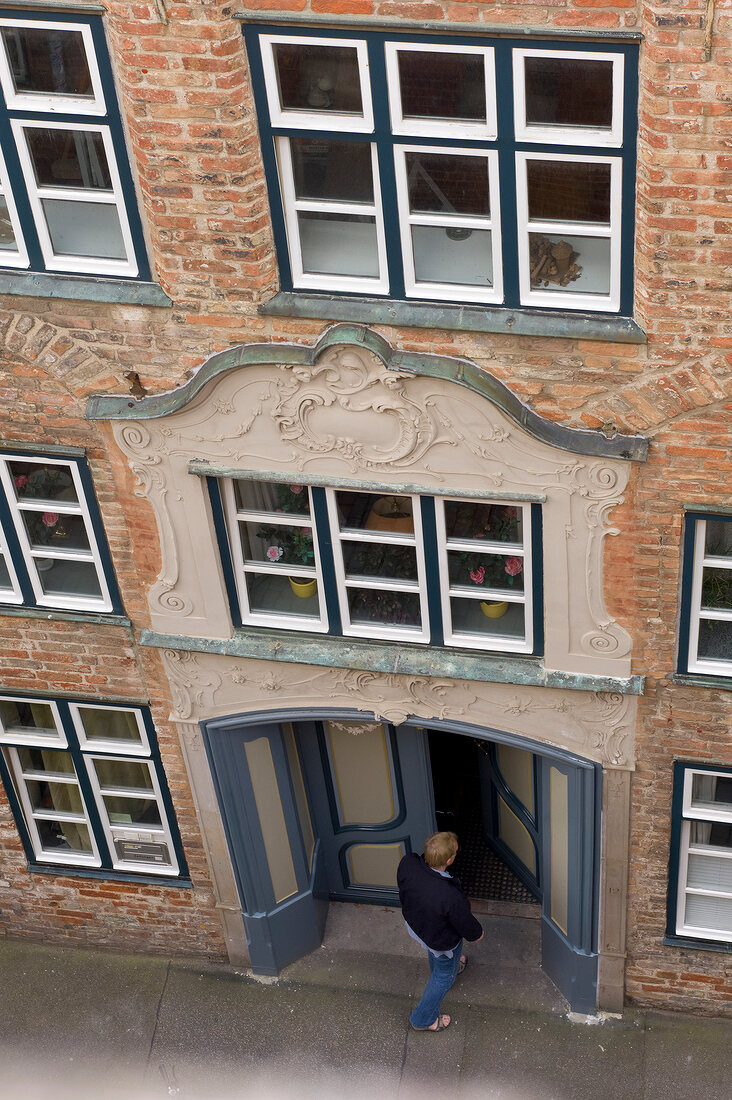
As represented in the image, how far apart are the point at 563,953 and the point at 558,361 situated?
17.2 feet

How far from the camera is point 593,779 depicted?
9.77 metres

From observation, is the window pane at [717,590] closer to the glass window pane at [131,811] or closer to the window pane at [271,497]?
the window pane at [271,497]

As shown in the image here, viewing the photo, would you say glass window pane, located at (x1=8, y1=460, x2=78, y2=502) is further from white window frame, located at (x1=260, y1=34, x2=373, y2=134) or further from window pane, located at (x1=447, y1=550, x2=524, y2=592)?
white window frame, located at (x1=260, y1=34, x2=373, y2=134)

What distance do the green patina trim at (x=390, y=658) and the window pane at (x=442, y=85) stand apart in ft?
12.1

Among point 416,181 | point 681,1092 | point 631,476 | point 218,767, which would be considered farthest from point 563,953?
point 416,181

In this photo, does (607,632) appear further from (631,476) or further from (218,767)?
(218,767)

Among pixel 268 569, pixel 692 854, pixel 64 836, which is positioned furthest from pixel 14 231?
pixel 692 854

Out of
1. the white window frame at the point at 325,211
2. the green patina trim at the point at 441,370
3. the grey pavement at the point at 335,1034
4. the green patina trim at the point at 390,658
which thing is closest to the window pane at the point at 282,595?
the green patina trim at the point at 390,658

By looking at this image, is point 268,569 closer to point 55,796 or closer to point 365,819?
point 365,819

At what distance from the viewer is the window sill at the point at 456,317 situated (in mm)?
7809

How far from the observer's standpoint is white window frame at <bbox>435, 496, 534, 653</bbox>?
878 cm

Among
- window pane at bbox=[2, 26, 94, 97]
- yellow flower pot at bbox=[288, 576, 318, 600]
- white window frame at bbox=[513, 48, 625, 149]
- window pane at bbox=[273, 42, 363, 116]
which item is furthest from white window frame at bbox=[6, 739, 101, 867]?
white window frame at bbox=[513, 48, 625, 149]

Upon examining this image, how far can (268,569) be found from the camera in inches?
372

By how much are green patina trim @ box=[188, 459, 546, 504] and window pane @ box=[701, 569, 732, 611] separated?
131 centimetres
